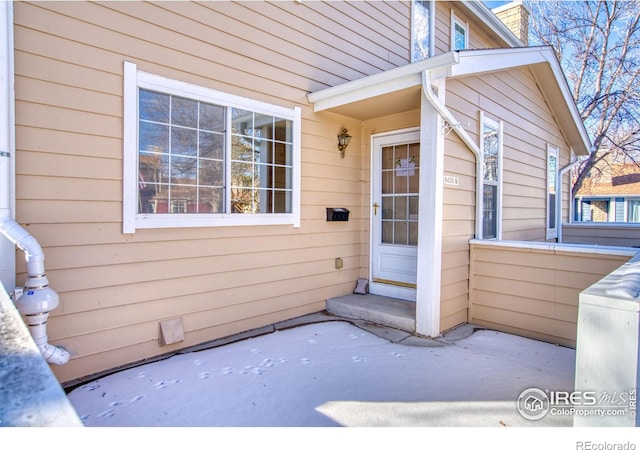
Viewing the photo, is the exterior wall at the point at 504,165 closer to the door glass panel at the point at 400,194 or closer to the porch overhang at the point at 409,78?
the porch overhang at the point at 409,78

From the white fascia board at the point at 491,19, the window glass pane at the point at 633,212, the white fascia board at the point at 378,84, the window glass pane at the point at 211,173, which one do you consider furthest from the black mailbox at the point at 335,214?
the window glass pane at the point at 633,212

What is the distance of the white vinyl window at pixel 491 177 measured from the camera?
4.52 m

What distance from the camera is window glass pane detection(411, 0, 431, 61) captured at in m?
5.65

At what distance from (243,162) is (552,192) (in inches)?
237

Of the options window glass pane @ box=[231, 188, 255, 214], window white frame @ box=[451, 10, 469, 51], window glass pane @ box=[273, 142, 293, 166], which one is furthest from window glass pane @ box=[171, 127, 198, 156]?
window white frame @ box=[451, 10, 469, 51]

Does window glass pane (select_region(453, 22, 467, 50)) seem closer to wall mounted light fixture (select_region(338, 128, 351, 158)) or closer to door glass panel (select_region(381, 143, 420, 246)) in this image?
door glass panel (select_region(381, 143, 420, 246))

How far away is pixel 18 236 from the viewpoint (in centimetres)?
216

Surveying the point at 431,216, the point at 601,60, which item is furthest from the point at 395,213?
the point at 601,60

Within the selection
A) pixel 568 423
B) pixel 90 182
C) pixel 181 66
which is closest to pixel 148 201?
pixel 90 182

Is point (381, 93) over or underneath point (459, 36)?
underneath

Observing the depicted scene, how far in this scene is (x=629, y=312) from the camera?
135 cm

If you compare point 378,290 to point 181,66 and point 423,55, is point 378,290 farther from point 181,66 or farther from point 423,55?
point 423,55

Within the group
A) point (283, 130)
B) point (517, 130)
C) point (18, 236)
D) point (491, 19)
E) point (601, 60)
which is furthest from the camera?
point (601, 60)

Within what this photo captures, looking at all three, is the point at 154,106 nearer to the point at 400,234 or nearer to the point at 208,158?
the point at 208,158
